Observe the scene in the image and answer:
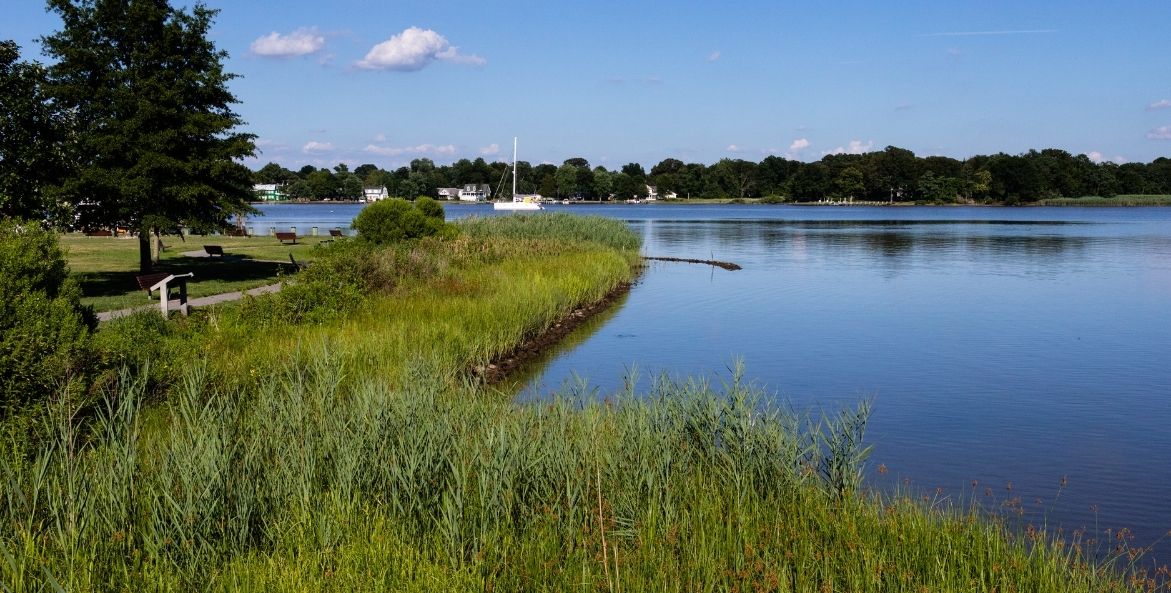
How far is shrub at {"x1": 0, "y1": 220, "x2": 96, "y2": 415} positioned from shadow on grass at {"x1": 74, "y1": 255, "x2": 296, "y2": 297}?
1095 cm

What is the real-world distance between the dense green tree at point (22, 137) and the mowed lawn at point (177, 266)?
1.35 meters

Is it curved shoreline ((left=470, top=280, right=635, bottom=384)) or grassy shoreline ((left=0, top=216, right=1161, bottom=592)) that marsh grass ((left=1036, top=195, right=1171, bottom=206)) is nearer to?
curved shoreline ((left=470, top=280, right=635, bottom=384))

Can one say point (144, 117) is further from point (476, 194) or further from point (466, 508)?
point (476, 194)

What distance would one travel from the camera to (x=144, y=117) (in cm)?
2280

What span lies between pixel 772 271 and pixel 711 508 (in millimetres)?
30595

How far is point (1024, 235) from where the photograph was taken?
2537 inches

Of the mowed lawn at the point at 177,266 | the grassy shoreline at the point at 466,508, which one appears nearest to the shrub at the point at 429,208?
the mowed lawn at the point at 177,266

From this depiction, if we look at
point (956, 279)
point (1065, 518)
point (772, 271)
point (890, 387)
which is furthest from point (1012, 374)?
point (772, 271)

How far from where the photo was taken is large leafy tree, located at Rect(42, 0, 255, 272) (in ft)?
75.2

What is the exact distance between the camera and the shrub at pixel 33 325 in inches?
301

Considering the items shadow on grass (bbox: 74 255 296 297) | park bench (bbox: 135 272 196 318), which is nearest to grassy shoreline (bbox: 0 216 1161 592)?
park bench (bbox: 135 272 196 318)

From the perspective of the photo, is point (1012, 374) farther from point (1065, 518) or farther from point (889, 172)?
point (889, 172)

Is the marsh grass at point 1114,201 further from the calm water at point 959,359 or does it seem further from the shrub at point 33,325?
the shrub at point 33,325

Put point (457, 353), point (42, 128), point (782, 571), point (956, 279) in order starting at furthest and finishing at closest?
point (956, 279) → point (42, 128) → point (457, 353) → point (782, 571)
